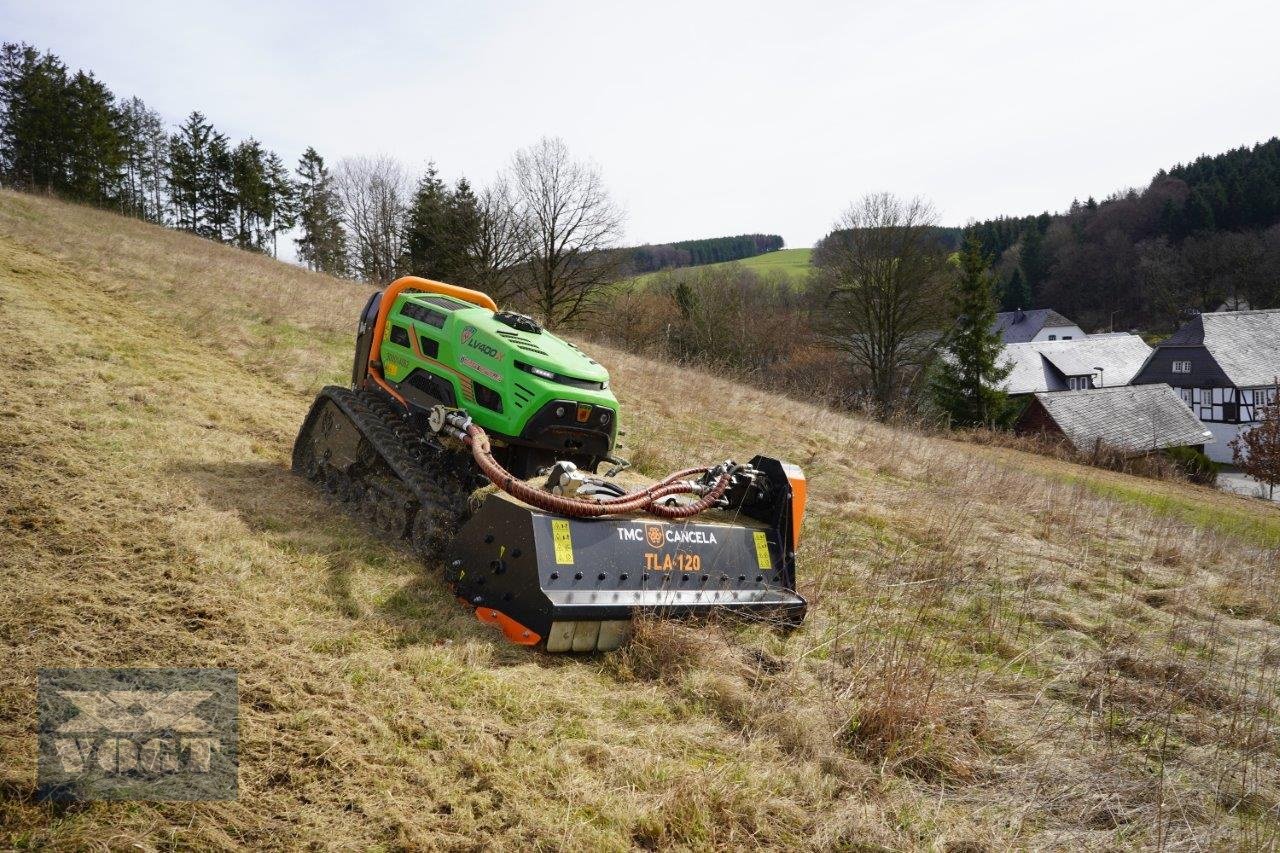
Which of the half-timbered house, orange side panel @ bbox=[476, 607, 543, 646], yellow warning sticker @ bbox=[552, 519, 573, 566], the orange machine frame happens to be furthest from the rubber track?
the half-timbered house

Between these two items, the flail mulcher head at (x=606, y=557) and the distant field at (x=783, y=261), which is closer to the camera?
the flail mulcher head at (x=606, y=557)

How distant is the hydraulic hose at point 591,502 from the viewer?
12.5ft

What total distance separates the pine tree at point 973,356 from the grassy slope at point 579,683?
26337 mm

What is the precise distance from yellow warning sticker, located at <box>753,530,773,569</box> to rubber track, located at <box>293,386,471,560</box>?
179 centimetres

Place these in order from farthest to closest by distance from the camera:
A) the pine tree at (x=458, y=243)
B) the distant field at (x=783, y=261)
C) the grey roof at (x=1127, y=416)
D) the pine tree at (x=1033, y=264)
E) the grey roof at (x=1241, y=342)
Answer: the distant field at (x=783, y=261)
the pine tree at (x=1033, y=264)
the grey roof at (x=1241, y=342)
the grey roof at (x=1127, y=416)
the pine tree at (x=458, y=243)

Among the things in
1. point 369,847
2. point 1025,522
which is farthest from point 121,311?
point 1025,522

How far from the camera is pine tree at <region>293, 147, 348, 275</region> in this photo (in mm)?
43469

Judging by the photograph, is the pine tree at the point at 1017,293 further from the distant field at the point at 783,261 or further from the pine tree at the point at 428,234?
the pine tree at the point at 428,234

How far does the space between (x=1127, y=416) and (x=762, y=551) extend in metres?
35.6

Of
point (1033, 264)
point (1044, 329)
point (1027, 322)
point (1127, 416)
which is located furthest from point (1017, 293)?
point (1127, 416)

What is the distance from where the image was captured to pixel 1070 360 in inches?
1843

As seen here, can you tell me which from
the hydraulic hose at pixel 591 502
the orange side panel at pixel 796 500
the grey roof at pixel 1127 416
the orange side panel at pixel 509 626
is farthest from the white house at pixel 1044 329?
the orange side panel at pixel 509 626

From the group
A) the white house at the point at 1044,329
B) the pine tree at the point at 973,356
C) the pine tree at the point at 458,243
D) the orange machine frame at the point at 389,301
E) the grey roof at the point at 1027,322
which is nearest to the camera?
the orange machine frame at the point at 389,301

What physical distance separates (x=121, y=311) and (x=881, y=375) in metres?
27.3
